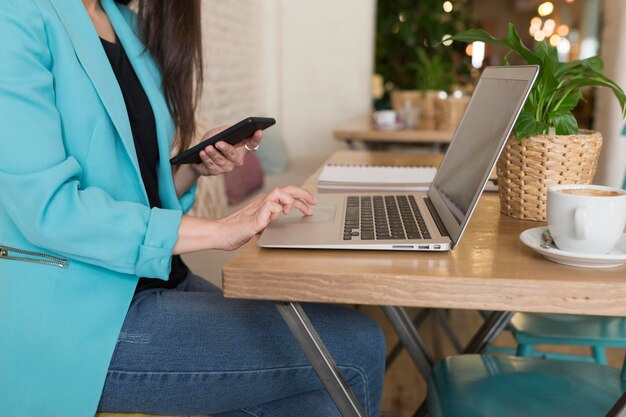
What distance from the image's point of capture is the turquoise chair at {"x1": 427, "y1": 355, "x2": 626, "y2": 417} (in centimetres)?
104

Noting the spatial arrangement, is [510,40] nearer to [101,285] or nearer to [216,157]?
[216,157]

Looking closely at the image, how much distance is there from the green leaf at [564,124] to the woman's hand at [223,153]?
508 mm

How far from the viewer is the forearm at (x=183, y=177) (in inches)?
57.2

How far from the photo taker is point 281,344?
1034 millimetres

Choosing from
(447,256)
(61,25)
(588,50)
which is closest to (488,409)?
(447,256)

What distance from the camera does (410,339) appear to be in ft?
4.29

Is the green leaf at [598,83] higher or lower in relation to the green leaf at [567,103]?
higher

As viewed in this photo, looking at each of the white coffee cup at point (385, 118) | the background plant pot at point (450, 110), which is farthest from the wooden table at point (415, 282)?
the white coffee cup at point (385, 118)

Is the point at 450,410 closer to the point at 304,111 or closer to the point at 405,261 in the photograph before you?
the point at 405,261

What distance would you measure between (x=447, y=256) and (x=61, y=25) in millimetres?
665

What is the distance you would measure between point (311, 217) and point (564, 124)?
1.39 feet

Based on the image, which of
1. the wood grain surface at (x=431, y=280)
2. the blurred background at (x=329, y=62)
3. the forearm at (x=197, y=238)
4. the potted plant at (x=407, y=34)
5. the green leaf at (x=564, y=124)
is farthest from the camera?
the potted plant at (x=407, y=34)

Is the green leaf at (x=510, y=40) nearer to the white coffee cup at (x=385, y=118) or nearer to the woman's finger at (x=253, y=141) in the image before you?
the woman's finger at (x=253, y=141)

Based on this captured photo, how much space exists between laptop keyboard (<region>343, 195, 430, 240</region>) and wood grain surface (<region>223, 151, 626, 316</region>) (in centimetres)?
6
